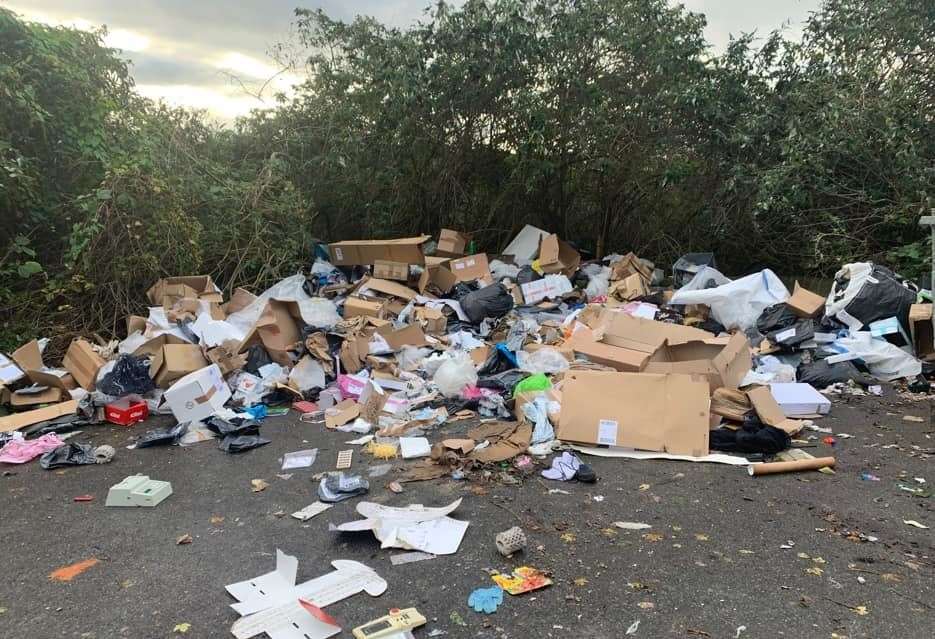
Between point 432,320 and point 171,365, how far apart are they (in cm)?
234

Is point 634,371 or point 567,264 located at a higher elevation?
point 567,264

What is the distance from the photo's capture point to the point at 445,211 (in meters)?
8.12

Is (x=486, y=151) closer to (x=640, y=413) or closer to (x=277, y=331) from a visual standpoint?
(x=277, y=331)

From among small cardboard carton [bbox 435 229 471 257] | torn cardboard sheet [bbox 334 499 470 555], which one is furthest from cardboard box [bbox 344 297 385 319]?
torn cardboard sheet [bbox 334 499 470 555]

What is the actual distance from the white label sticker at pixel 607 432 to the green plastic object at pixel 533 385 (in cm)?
58

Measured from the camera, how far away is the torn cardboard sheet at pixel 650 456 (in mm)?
3176

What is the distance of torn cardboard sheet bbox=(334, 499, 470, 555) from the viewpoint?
2406mm

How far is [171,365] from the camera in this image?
437 cm

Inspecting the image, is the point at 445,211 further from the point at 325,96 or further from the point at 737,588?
the point at 737,588

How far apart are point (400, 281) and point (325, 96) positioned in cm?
288

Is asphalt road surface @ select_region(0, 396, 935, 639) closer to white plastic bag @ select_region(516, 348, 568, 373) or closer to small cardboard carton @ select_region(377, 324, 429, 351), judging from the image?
white plastic bag @ select_region(516, 348, 568, 373)

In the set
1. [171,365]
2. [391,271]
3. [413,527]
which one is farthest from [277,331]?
[413,527]

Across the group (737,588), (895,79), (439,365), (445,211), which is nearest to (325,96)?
(445,211)

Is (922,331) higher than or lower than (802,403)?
higher
